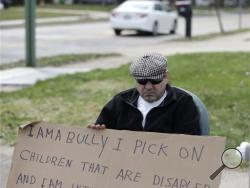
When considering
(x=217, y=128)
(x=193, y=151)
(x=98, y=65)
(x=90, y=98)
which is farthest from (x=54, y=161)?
(x=98, y=65)

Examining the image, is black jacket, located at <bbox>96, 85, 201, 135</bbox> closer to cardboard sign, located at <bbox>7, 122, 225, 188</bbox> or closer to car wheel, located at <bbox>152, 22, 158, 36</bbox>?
cardboard sign, located at <bbox>7, 122, 225, 188</bbox>

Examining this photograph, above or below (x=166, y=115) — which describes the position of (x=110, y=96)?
below

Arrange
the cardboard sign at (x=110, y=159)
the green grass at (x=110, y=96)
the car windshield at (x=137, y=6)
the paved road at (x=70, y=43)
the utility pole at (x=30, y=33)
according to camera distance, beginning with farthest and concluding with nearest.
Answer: the car windshield at (x=137, y=6), the paved road at (x=70, y=43), the utility pole at (x=30, y=33), the green grass at (x=110, y=96), the cardboard sign at (x=110, y=159)

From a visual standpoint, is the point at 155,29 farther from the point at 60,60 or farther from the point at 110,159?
the point at 110,159

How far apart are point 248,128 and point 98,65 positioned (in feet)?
23.1

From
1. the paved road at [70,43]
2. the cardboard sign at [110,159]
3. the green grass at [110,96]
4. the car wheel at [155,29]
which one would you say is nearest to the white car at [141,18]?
the car wheel at [155,29]

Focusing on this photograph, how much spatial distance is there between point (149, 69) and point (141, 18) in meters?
20.1

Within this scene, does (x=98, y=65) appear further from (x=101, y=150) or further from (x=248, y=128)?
(x=101, y=150)

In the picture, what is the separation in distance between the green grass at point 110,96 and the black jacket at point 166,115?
8.10 feet

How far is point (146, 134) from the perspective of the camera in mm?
3617

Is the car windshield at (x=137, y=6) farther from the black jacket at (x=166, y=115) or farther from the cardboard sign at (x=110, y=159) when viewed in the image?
the cardboard sign at (x=110, y=159)

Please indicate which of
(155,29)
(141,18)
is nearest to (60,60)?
(141,18)

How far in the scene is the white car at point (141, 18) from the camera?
77.9 feet

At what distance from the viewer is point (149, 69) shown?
379 centimetres
